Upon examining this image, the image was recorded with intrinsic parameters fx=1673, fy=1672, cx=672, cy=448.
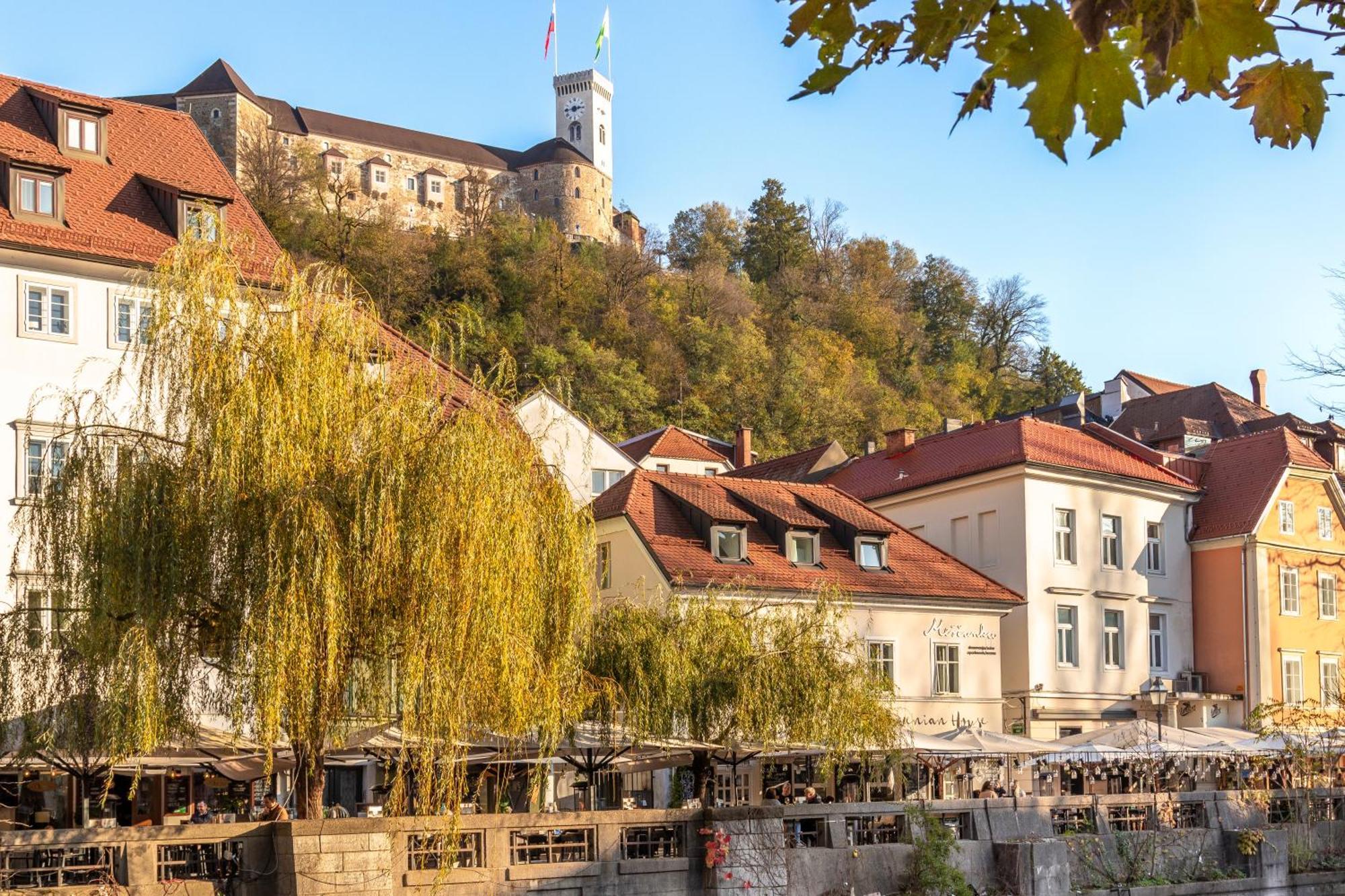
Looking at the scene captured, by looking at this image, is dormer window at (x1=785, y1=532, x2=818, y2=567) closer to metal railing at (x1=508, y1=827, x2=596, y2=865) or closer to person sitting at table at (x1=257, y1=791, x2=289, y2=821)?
metal railing at (x1=508, y1=827, x2=596, y2=865)

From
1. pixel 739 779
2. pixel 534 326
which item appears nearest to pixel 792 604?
pixel 739 779

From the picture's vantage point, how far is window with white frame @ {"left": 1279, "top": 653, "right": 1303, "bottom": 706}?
Answer: 42.2m

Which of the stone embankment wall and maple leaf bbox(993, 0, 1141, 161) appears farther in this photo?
the stone embankment wall

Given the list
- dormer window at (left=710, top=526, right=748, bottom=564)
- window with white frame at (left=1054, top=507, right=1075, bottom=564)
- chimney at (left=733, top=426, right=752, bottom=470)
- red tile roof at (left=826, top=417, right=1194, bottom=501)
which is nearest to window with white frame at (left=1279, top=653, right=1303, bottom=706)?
red tile roof at (left=826, top=417, right=1194, bottom=501)

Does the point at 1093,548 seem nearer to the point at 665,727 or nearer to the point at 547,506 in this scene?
the point at 665,727

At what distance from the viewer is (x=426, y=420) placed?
58.9 ft

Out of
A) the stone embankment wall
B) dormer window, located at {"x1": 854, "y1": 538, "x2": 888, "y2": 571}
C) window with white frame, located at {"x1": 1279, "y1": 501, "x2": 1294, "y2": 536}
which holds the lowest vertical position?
the stone embankment wall

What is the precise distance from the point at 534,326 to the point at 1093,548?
46494mm

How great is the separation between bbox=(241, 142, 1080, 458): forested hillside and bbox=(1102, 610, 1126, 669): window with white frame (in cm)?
3157

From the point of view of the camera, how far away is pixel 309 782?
1744 centimetres

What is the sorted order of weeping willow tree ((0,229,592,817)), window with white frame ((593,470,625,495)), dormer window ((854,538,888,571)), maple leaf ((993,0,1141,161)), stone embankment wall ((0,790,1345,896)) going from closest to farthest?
maple leaf ((993,0,1141,161)) < weeping willow tree ((0,229,592,817)) < stone embankment wall ((0,790,1345,896)) < dormer window ((854,538,888,571)) < window with white frame ((593,470,625,495))

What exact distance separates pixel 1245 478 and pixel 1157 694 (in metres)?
8.12

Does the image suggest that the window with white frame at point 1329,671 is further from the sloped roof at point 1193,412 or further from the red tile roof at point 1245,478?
the sloped roof at point 1193,412

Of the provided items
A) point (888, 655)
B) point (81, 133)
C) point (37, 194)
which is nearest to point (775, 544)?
point (888, 655)
